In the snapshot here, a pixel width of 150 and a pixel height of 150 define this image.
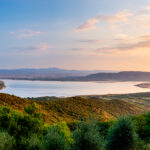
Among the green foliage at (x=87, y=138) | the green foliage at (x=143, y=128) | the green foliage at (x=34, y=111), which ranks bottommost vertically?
the green foliage at (x=143, y=128)

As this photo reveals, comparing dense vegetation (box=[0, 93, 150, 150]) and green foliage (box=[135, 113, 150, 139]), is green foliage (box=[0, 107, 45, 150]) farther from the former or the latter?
green foliage (box=[135, 113, 150, 139])

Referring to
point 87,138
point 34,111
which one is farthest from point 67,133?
point 87,138

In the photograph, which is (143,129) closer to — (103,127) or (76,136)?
(103,127)

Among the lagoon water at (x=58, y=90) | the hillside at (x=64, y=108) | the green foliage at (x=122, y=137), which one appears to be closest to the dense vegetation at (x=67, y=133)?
the green foliage at (x=122, y=137)

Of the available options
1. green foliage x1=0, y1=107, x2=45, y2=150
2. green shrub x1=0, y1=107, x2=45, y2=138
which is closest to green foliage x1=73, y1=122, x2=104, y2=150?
green foliage x1=0, y1=107, x2=45, y2=150

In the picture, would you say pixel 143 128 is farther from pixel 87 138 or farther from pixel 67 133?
pixel 87 138

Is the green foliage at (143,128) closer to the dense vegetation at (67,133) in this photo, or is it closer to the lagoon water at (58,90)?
the dense vegetation at (67,133)

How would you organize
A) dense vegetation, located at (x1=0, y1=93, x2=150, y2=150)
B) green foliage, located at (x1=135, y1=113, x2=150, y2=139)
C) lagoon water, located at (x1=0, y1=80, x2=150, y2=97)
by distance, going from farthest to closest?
lagoon water, located at (x1=0, y1=80, x2=150, y2=97), green foliage, located at (x1=135, y1=113, x2=150, y2=139), dense vegetation, located at (x1=0, y1=93, x2=150, y2=150)
